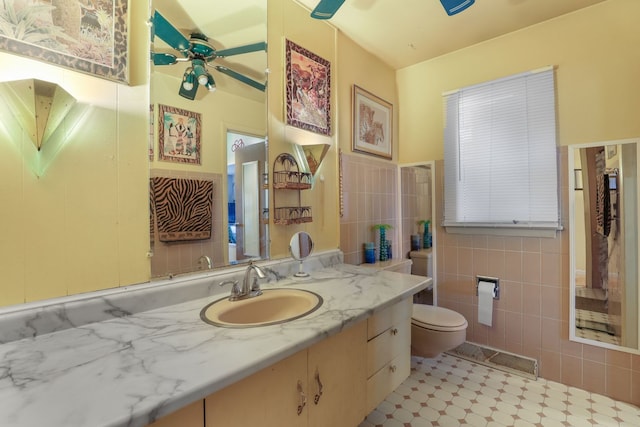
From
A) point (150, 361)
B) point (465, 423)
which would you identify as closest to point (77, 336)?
point (150, 361)

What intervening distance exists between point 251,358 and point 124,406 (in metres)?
0.27

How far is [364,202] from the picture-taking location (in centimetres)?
223

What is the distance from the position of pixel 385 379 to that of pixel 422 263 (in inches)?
55.5

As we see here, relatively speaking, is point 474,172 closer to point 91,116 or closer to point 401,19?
point 401,19

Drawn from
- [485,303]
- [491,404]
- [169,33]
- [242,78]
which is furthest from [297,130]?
[491,404]

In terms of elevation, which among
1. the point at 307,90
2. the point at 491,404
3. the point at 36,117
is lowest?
the point at 491,404

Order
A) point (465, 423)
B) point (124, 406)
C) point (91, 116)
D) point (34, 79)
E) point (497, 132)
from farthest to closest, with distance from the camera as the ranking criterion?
1. point (497, 132)
2. point (465, 423)
3. point (91, 116)
4. point (34, 79)
5. point (124, 406)

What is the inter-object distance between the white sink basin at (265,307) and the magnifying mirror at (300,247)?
0.84 ft

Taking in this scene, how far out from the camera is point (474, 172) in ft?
7.29

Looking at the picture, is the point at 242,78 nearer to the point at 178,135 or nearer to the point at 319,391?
the point at 178,135

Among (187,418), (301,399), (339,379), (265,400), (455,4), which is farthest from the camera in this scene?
(455,4)

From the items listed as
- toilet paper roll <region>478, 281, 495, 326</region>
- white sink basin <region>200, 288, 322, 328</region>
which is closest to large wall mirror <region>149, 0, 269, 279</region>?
white sink basin <region>200, 288, 322, 328</region>

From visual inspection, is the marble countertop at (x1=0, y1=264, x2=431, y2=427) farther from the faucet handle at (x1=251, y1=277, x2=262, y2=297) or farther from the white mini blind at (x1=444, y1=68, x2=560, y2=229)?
the white mini blind at (x1=444, y1=68, x2=560, y2=229)

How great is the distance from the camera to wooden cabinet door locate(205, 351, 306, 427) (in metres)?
0.76
